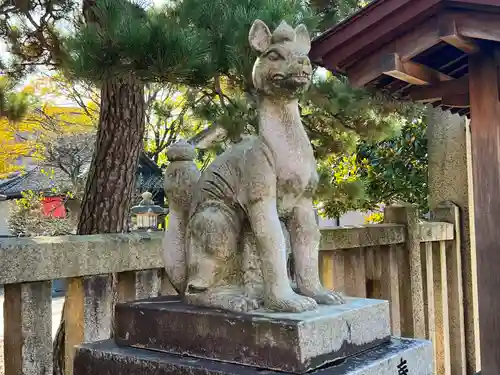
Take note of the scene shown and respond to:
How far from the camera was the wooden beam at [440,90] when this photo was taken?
8.45ft

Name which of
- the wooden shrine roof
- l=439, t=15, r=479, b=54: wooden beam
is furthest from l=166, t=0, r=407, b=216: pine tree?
l=439, t=15, r=479, b=54: wooden beam

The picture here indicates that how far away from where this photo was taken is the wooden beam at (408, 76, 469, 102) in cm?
258

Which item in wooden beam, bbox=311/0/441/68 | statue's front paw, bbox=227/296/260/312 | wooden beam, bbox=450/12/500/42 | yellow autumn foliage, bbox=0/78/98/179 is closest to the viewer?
statue's front paw, bbox=227/296/260/312

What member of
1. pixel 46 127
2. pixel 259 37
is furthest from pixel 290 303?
pixel 46 127

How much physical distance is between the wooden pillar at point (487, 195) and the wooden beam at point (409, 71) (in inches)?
8.3

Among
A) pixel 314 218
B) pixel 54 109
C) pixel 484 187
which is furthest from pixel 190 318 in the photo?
pixel 54 109

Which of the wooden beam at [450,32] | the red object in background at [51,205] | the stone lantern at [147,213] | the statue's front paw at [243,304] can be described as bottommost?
the statue's front paw at [243,304]

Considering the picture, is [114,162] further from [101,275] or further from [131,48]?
[101,275]

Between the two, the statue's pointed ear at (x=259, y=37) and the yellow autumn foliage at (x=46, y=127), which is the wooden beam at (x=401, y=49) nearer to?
the statue's pointed ear at (x=259, y=37)

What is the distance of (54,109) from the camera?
392 inches

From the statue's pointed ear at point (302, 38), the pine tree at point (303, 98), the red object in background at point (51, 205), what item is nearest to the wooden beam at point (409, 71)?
the pine tree at point (303, 98)

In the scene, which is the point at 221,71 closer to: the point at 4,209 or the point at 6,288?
the point at 6,288

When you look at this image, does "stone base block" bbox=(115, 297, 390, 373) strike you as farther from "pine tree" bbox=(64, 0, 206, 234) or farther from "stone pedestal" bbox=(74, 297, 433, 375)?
"pine tree" bbox=(64, 0, 206, 234)

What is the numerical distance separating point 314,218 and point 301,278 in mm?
185
